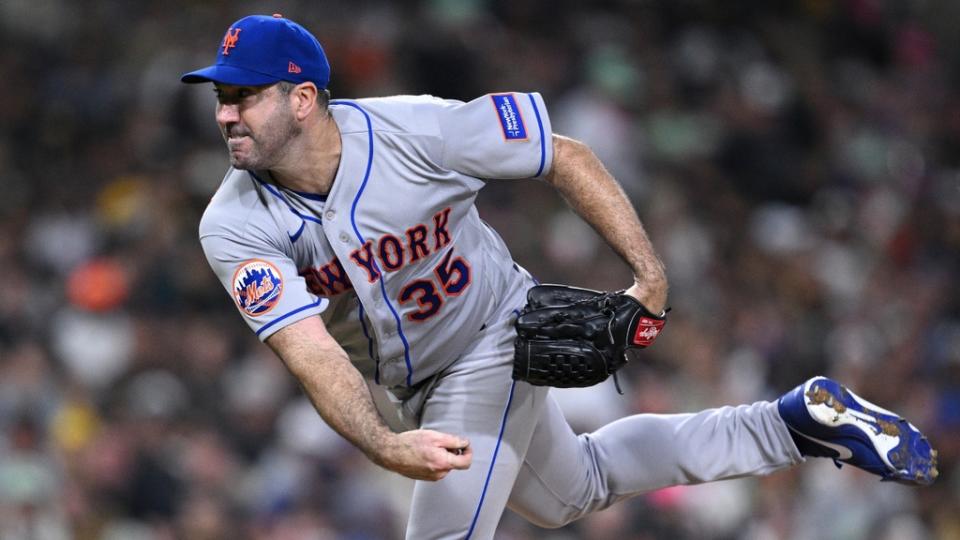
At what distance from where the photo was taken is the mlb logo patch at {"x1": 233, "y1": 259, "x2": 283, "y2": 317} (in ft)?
10.8

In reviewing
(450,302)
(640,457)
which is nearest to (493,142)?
(450,302)

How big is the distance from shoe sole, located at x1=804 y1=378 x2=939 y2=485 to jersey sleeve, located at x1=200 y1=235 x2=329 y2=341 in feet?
4.58

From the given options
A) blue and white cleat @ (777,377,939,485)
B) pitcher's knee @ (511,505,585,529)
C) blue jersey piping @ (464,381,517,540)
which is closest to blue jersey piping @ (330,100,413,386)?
blue jersey piping @ (464,381,517,540)

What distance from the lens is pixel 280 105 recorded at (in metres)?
3.37

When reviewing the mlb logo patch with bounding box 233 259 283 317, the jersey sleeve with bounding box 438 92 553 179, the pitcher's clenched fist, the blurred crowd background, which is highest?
the jersey sleeve with bounding box 438 92 553 179

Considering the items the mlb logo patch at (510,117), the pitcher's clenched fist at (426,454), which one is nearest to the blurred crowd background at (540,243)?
the mlb logo patch at (510,117)

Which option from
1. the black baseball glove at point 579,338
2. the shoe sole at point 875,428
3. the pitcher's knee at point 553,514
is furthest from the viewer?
the pitcher's knee at point 553,514

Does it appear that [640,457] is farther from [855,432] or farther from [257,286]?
[257,286]

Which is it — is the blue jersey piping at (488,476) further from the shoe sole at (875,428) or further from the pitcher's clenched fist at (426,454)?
the shoe sole at (875,428)

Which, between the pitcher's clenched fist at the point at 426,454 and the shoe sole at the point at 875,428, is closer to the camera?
the pitcher's clenched fist at the point at 426,454

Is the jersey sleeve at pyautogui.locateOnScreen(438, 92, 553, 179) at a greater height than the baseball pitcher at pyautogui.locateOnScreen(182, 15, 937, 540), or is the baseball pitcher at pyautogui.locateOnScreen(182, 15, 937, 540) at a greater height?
the jersey sleeve at pyautogui.locateOnScreen(438, 92, 553, 179)

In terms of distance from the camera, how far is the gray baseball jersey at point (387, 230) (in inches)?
133

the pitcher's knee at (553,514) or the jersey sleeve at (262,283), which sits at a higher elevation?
the jersey sleeve at (262,283)

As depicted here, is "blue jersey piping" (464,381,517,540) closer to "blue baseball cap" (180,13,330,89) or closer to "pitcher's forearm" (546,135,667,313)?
"pitcher's forearm" (546,135,667,313)
